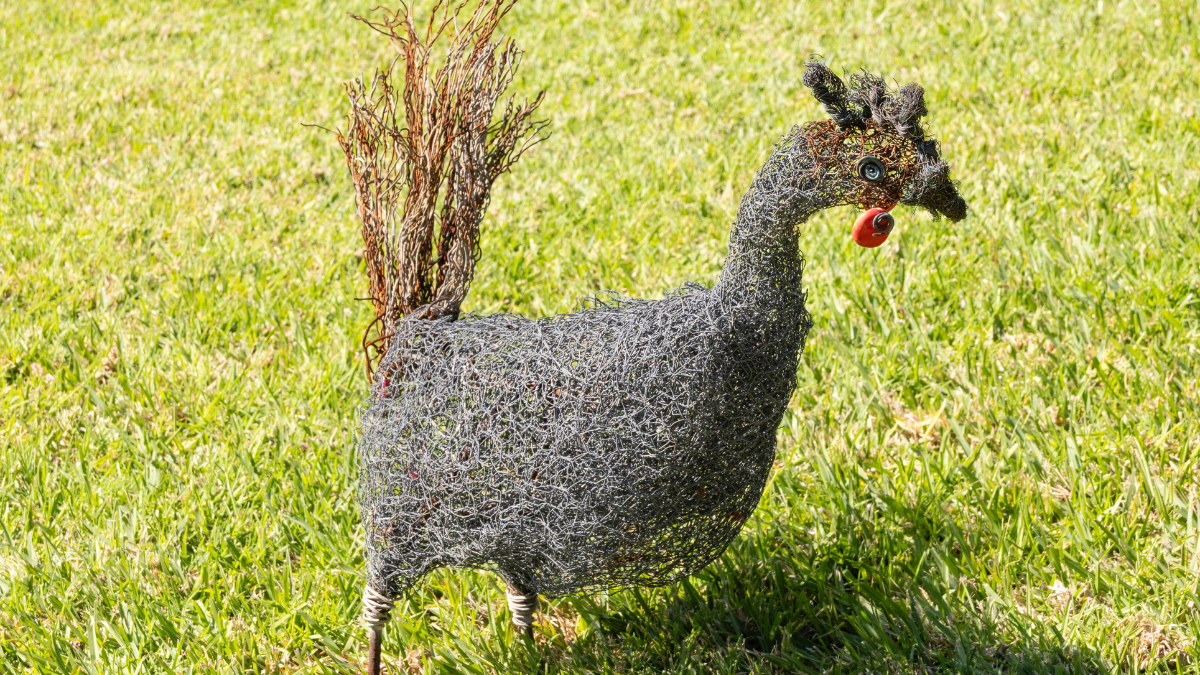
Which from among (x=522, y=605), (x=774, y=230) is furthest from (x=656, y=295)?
(x=774, y=230)

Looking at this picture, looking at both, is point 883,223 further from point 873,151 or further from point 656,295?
point 656,295

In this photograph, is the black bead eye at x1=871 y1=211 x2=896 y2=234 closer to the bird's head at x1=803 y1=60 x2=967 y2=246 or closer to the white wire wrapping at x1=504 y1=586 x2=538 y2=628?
the bird's head at x1=803 y1=60 x2=967 y2=246

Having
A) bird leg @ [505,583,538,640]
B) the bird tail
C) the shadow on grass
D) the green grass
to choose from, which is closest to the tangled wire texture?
the bird tail

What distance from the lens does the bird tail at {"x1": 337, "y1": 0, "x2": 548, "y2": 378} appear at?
7.80ft

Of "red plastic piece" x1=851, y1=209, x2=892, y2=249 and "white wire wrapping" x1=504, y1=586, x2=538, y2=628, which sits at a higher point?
"red plastic piece" x1=851, y1=209, x2=892, y2=249

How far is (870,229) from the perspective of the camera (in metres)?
1.82

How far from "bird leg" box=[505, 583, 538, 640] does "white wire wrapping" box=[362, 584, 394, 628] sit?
298 millimetres

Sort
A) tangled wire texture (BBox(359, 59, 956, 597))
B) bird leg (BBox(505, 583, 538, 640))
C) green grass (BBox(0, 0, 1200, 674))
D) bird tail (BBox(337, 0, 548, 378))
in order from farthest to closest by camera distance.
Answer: green grass (BBox(0, 0, 1200, 674)) → bird leg (BBox(505, 583, 538, 640)) → bird tail (BBox(337, 0, 548, 378)) → tangled wire texture (BBox(359, 59, 956, 597))

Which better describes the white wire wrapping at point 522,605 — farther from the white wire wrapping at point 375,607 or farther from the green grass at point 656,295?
the white wire wrapping at point 375,607

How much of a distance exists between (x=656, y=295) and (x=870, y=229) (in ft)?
7.87

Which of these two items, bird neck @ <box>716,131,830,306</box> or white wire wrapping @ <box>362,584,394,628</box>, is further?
white wire wrapping @ <box>362,584,394,628</box>

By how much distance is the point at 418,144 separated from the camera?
7.90 feet

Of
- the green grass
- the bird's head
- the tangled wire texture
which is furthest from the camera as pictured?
the green grass

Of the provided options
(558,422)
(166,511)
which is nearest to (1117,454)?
(558,422)
